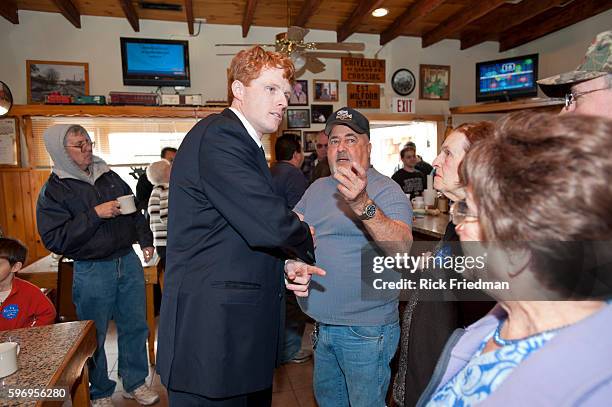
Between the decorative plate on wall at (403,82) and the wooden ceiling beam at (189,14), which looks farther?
the decorative plate on wall at (403,82)

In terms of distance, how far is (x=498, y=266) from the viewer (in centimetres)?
60

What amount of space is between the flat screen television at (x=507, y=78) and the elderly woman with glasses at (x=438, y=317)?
5.30 meters

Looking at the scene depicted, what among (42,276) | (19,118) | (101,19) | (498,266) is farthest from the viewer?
(101,19)

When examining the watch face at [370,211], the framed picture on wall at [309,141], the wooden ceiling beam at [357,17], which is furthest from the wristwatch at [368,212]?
the framed picture on wall at [309,141]

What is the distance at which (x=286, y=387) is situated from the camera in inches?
107

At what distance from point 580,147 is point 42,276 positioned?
10.7 feet

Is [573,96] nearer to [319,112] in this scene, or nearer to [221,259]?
[221,259]

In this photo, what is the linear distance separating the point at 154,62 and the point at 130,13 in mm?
656

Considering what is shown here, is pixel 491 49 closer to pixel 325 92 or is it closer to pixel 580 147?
pixel 325 92

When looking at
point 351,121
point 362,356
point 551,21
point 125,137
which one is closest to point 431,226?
point 351,121

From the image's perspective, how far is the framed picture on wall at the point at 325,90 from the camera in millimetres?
6062

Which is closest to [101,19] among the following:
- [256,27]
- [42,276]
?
[256,27]

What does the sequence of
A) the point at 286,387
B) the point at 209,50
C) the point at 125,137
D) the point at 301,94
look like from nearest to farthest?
1. the point at 286,387
2. the point at 125,137
3. the point at 209,50
4. the point at 301,94

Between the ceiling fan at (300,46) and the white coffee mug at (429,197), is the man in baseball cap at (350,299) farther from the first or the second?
the white coffee mug at (429,197)
